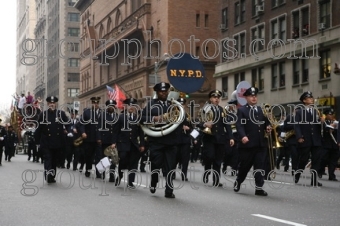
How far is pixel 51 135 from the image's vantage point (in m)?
17.5

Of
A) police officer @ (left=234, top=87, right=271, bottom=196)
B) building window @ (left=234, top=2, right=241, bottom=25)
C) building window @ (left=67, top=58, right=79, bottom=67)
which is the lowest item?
police officer @ (left=234, top=87, right=271, bottom=196)

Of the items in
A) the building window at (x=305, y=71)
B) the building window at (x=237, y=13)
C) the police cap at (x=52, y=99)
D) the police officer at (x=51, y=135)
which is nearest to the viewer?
the police cap at (x=52, y=99)

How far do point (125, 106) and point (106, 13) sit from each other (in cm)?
6519

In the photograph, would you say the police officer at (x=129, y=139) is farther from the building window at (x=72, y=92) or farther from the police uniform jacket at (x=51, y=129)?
the building window at (x=72, y=92)

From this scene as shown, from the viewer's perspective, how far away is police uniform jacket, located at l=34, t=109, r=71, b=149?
17.5 metres

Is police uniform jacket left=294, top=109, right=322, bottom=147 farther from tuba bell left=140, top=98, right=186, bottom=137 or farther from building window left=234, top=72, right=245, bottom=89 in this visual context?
building window left=234, top=72, right=245, bottom=89

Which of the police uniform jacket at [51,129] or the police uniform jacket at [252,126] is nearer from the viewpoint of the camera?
the police uniform jacket at [252,126]

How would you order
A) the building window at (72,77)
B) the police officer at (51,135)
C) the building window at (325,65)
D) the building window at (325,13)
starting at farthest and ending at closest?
1. the building window at (72,77)
2. the building window at (325,13)
3. the building window at (325,65)
4. the police officer at (51,135)

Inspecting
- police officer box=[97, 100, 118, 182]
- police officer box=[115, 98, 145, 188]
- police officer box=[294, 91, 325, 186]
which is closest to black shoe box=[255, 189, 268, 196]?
police officer box=[294, 91, 325, 186]

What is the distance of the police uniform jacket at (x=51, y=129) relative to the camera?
689 inches

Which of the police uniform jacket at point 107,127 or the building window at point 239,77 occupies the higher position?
the building window at point 239,77

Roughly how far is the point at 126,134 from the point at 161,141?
3686 mm

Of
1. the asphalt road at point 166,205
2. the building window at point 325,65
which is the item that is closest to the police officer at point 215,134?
the asphalt road at point 166,205

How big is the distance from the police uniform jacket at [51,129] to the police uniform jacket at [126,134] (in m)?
1.26
